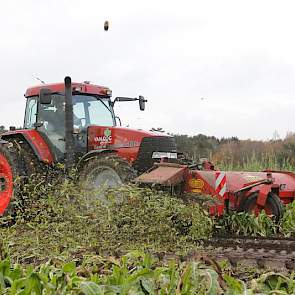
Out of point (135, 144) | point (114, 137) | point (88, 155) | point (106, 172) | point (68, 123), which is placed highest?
point (68, 123)

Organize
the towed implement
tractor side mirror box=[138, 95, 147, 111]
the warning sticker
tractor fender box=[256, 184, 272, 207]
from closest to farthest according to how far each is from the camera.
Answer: the towed implement < the warning sticker < tractor fender box=[256, 184, 272, 207] < tractor side mirror box=[138, 95, 147, 111]

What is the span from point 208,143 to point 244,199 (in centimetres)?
1919

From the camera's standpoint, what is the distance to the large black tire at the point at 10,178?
995 centimetres

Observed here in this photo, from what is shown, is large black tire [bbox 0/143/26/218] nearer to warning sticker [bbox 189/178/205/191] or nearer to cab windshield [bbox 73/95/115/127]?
cab windshield [bbox 73/95/115/127]

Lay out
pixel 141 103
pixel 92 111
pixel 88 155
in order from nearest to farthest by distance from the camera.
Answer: pixel 88 155 < pixel 92 111 < pixel 141 103

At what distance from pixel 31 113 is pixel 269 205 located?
4.35 m

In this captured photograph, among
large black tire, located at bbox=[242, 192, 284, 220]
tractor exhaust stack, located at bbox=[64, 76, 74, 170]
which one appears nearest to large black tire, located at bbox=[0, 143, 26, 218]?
tractor exhaust stack, located at bbox=[64, 76, 74, 170]

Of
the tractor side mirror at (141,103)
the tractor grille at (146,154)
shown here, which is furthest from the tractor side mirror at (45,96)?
the tractor side mirror at (141,103)

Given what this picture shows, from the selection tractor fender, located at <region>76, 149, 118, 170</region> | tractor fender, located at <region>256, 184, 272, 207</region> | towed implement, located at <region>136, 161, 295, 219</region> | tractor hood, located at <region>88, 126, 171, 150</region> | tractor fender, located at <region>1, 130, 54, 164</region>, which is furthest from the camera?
tractor fender, located at <region>1, 130, 54, 164</region>

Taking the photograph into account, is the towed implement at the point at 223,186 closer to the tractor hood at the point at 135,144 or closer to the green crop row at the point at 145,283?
the tractor hood at the point at 135,144

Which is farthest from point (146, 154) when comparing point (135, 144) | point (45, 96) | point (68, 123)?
point (45, 96)

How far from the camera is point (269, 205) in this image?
9.44 meters

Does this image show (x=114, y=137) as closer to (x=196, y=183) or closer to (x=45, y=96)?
(x=45, y=96)

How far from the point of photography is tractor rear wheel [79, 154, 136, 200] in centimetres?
930
